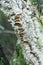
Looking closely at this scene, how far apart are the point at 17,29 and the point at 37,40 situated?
4.18 feet

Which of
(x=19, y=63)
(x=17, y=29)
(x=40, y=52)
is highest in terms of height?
(x=17, y=29)

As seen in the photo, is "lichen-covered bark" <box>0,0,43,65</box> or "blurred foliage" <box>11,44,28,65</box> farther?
"lichen-covered bark" <box>0,0,43,65</box>

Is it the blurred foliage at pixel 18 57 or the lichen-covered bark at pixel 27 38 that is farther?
the lichen-covered bark at pixel 27 38

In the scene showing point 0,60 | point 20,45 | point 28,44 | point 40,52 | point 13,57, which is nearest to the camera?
point 0,60

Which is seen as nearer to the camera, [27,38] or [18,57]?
[18,57]

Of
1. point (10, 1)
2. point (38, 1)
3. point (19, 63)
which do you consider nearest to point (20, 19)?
point (10, 1)

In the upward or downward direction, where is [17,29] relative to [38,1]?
upward

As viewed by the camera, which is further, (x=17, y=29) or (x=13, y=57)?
(x=17, y=29)

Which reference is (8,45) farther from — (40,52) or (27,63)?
→ (40,52)

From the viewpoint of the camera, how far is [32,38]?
6477mm

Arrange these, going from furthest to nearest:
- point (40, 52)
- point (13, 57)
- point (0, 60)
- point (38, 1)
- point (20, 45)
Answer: point (38, 1) → point (40, 52) → point (20, 45) → point (13, 57) → point (0, 60)

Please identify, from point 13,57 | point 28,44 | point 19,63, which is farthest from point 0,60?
point 28,44

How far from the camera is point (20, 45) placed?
5328mm

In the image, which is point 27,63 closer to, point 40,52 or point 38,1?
point 40,52
